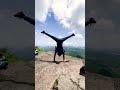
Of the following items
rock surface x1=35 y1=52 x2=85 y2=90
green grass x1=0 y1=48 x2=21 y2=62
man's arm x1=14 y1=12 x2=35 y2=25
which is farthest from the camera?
green grass x1=0 y1=48 x2=21 y2=62

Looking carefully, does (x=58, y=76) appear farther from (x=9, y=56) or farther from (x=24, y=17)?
(x=9, y=56)

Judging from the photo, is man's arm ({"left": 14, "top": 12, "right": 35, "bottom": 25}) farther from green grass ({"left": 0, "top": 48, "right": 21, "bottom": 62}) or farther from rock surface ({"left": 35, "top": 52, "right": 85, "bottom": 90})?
green grass ({"left": 0, "top": 48, "right": 21, "bottom": 62})

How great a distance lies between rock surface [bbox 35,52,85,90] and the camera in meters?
7.11

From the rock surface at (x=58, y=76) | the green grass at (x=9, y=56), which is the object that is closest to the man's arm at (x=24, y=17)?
the rock surface at (x=58, y=76)

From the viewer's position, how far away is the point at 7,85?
738 centimetres

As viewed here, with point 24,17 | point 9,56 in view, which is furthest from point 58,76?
→ point 9,56

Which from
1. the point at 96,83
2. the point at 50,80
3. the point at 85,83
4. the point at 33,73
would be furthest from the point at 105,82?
the point at 33,73

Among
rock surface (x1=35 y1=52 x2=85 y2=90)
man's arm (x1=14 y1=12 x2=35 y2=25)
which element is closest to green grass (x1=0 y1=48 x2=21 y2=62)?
rock surface (x1=35 y1=52 x2=85 y2=90)

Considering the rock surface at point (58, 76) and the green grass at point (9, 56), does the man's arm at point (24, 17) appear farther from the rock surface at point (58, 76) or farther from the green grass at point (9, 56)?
the green grass at point (9, 56)

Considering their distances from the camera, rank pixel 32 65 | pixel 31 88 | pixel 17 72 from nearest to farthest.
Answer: pixel 31 88 → pixel 17 72 → pixel 32 65

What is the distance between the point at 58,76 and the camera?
7.74 m

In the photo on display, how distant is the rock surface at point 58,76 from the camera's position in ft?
23.3

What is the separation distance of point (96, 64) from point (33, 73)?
311 centimetres

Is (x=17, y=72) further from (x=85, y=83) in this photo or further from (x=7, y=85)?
(x=85, y=83)
